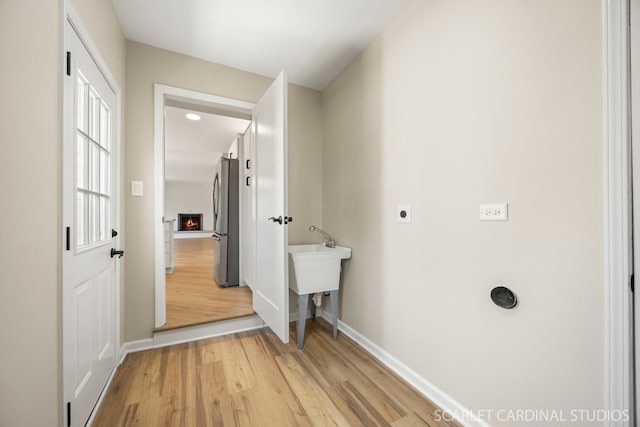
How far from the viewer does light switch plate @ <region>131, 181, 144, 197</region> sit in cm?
204

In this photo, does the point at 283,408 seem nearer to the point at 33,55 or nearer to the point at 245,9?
the point at 33,55

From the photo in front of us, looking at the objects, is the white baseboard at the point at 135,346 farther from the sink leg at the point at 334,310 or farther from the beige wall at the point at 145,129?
the sink leg at the point at 334,310

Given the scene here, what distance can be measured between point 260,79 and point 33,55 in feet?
6.29

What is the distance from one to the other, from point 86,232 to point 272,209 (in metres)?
1.15

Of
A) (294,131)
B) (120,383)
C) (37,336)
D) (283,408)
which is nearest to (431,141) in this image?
(294,131)

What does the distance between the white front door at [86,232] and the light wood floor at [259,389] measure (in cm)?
22

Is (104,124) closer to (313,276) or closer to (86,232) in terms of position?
(86,232)

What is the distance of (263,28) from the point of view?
1.94 metres

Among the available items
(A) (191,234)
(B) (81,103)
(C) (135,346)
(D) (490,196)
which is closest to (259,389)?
(C) (135,346)

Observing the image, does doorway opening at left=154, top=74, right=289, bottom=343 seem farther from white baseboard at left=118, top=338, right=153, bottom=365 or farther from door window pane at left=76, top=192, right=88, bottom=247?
door window pane at left=76, top=192, right=88, bottom=247

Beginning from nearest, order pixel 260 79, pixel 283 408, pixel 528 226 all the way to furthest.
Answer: pixel 528 226 → pixel 283 408 → pixel 260 79

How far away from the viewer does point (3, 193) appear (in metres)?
0.74

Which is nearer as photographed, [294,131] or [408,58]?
[408,58]

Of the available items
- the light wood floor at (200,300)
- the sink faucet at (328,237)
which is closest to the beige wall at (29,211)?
the light wood floor at (200,300)
